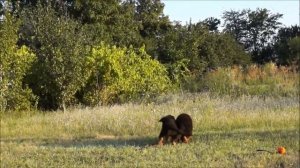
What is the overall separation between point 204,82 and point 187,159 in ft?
40.9

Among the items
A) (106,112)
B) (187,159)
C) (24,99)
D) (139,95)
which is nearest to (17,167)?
(187,159)

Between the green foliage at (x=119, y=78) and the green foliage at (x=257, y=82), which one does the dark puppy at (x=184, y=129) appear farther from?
the green foliage at (x=119, y=78)

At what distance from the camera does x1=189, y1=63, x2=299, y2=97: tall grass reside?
A: 15375 millimetres

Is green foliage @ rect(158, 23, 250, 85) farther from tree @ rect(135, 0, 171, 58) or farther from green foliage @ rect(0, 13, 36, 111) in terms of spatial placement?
green foliage @ rect(0, 13, 36, 111)

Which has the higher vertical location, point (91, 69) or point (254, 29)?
point (254, 29)

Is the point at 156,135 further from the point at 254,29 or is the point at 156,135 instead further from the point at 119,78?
the point at 254,29

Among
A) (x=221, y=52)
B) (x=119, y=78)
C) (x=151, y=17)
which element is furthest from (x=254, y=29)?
(x=119, y=78)

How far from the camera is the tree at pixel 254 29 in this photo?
30.0 m

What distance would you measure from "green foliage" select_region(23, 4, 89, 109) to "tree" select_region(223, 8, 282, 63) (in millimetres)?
13307

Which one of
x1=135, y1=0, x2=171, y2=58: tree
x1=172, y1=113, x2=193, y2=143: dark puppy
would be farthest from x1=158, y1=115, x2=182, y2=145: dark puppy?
x1=135, y1=0, x2=171, y2=58: tree

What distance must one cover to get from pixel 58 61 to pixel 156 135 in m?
6.61

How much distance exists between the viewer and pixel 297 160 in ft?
26.1

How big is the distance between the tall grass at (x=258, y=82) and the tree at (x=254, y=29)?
32.9 ft

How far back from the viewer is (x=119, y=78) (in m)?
19.1
